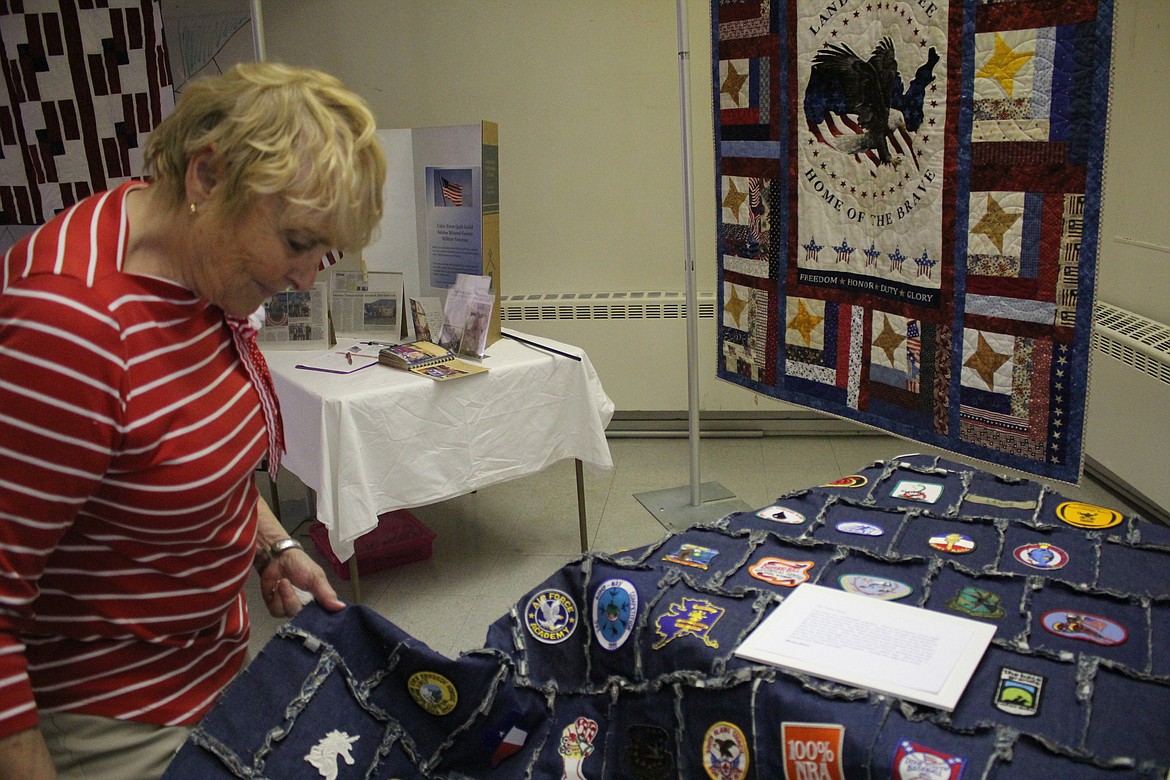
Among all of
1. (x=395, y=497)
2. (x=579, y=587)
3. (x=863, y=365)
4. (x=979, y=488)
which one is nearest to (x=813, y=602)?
(x=579, y=587)

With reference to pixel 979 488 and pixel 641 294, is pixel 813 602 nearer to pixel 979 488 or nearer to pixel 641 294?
pixel 979 488

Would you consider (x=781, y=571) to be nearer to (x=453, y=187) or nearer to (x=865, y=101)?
(x=865, y=101)

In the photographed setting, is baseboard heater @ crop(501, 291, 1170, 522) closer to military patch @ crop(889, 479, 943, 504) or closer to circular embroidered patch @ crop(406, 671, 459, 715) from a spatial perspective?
military patch @ crop(889, 479, 943, 504)

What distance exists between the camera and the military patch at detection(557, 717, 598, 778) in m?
1.41

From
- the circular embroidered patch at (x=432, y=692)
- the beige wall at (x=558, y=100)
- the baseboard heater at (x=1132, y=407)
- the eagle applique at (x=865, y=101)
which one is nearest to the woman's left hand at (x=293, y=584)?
the circular embroidered patch at (x=432, y=692)

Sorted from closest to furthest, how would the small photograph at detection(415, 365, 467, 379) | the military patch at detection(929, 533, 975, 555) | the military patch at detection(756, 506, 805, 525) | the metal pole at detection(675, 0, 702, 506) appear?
1. the military patch at detection(929, 533, 975, 555)
2. the military patch at detection(756, 506, 805, 525)
3. the small photograph at detection(415, 365, 467, 379)
4. the metal pole at detection(675, 0, 702, 506)

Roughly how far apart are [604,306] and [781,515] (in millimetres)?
2646

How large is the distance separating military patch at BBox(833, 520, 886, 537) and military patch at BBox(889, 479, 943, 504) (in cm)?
15

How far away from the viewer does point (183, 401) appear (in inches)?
39.5

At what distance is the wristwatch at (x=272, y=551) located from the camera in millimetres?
1362

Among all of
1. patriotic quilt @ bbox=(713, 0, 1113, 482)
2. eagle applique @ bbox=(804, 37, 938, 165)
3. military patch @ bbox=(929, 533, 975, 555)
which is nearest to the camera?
military patch @ bbox=(929, 533, 975, 555)

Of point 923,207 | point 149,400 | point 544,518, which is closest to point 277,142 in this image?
point 149,400

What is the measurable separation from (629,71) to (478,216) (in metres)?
1.53

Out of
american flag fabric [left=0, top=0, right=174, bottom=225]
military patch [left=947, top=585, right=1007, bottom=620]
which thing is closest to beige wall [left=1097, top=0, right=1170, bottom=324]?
military patch [left=947, top=585, right=1007, bottom=620]
